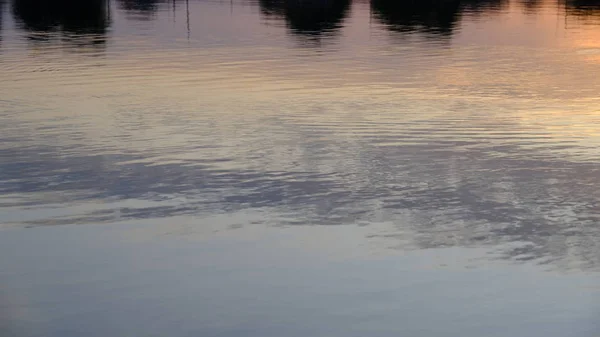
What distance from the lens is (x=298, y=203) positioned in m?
11.9

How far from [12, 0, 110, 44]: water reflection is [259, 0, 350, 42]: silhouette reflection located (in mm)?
8681

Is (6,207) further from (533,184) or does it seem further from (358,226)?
(533,184)

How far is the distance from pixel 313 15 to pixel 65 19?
13732 millimetres

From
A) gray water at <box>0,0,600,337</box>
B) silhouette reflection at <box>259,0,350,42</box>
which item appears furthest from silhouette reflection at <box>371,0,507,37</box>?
gray water at <box>0,0,600,337</box>

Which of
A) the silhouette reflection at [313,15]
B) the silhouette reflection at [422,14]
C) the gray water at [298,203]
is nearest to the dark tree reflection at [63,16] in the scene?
the silhouette reflection at [313,15]

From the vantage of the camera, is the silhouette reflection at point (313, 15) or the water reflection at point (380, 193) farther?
the silhouette reflection at point (313, 15)

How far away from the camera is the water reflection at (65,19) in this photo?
4331 cm

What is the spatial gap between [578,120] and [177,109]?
689 centimetres

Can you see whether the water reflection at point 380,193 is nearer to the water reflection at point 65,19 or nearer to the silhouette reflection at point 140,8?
the water reflection at point 65,19

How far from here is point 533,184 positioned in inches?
509

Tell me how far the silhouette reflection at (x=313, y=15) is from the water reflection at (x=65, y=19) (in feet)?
28.5

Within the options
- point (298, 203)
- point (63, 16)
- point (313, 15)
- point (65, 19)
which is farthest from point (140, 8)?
point (298, 203)

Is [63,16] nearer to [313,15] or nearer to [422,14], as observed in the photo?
[313,15]

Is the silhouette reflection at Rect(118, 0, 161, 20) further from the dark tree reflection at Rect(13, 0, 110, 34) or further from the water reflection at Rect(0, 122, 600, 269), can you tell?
the water reflection at Rect(0, 122, 600, 269)
